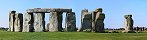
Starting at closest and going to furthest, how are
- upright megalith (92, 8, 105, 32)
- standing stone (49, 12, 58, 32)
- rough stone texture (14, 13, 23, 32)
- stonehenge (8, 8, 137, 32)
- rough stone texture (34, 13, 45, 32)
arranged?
upright megalith (92, 8, 105, 32) < stonehenge (8, 8, 137, 32) < standing stone (49, 12, 58, 32) < rough stone texture (34, 13, 45, 32) < rough stone texture (14, 13, 23, 32)

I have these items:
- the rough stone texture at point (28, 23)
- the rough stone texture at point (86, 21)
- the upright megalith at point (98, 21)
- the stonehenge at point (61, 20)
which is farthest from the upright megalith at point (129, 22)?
the rough stone texture at point (28, 23)

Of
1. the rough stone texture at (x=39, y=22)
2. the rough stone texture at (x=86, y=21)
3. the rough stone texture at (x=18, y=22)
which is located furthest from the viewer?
the rough stone texture at (x=18, y=22)

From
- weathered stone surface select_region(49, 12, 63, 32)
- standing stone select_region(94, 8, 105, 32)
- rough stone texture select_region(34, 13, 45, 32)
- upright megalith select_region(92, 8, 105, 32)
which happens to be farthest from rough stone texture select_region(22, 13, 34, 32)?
standing stone select_region(94, 8, 105, 32)

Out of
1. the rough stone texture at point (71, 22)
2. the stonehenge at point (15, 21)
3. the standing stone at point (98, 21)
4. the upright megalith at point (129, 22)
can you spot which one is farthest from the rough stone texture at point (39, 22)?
the upright megalith at point (129, 22)

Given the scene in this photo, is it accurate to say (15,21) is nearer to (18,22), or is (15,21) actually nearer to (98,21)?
(18,22)

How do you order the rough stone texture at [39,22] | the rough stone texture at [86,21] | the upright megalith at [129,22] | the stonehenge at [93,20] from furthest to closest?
the rough stone texture at [39,22], the rough stone texture at [86,21], the upright megalith at [129,22], the stonehenge at [93,20]

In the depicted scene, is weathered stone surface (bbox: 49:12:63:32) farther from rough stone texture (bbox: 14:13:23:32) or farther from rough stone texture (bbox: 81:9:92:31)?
rough stone texture (bbox: 14:13:23:32)

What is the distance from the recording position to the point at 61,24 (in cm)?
5128

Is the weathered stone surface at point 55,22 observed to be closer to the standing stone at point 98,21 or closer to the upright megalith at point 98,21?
the upright megalith at point 98,21

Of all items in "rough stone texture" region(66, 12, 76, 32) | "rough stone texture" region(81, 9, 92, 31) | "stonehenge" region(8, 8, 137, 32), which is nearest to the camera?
"stonehenge" region(8, 8, 137, 32)

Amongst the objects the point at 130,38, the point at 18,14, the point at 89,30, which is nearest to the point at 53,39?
the point at 130,38

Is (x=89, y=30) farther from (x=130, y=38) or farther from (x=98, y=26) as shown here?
(x=130, y=38)

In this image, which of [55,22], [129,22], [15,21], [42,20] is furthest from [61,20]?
[129,22]

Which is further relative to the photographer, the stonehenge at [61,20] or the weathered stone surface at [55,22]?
the weathered stone surface at [55,22]
